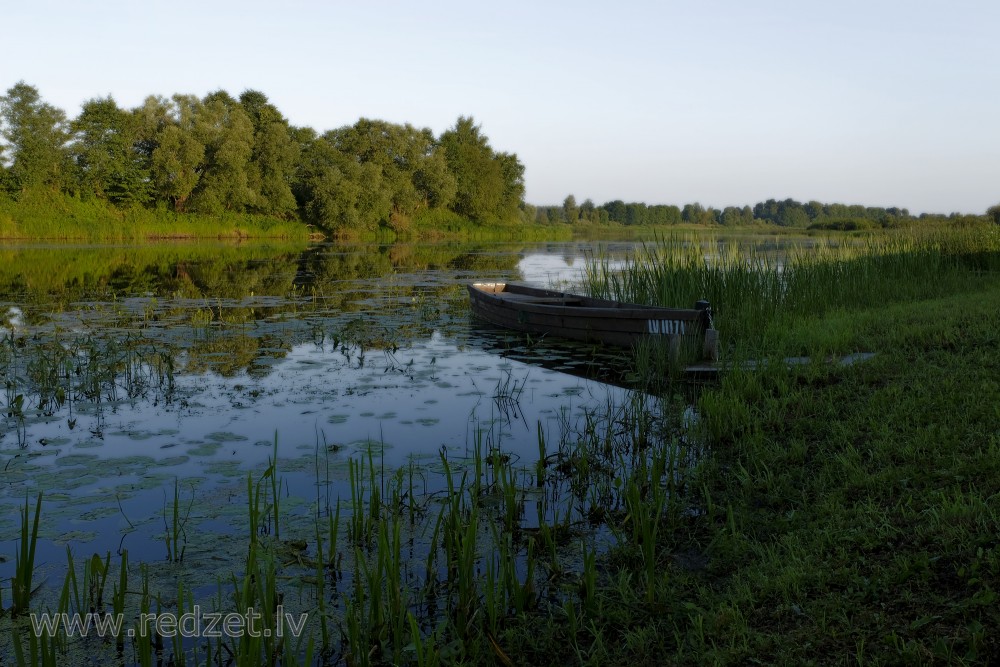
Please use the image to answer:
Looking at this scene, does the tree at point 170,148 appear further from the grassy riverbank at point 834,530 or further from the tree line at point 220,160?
the grassy riverbank at point 834,530

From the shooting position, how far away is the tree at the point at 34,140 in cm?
4028

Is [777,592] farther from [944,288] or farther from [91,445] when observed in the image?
[944,288]

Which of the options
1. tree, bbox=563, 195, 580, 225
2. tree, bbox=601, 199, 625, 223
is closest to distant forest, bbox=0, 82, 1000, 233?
tree, bbox=563, 195, 580, 225

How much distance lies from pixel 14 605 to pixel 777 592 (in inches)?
143

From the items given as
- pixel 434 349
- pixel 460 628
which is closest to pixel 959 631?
pixel 460 628

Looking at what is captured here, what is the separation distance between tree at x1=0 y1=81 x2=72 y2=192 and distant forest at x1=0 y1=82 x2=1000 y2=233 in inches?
2.4

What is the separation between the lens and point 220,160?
44.6 meters

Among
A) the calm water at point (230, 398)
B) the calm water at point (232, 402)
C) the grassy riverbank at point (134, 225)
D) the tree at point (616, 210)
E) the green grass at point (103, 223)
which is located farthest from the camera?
the tree at point (616, 210)

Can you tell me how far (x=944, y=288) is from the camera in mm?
13438

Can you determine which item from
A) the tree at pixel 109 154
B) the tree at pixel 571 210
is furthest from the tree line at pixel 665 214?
the tree at pixel 109 154

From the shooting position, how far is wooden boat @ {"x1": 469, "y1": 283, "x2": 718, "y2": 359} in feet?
29.9

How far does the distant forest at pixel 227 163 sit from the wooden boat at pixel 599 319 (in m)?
23.9

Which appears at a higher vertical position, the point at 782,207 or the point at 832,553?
the point at 782,207

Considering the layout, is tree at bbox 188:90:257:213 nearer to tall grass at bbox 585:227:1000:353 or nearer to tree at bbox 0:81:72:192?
tree at bbox 0:81:72:192
